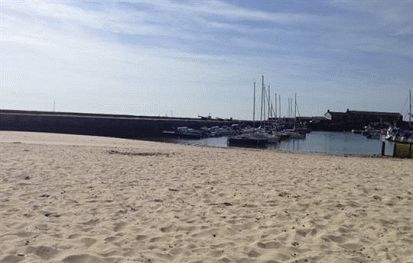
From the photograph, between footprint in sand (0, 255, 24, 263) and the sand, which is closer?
footprint in sand (0, 255, 24, 263)

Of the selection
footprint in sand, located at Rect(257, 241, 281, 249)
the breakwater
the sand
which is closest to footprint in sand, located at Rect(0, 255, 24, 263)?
the sand

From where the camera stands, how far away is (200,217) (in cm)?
769

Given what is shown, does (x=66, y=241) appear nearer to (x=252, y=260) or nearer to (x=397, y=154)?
(x=252, y=260)

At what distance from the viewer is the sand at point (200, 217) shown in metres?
5.97

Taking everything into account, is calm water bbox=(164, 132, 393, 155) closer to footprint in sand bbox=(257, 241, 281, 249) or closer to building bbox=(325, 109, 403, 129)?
footprint in sand bbox=(257, 241, 281, 249)

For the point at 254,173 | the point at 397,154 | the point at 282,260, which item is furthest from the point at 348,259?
the point at 397,154

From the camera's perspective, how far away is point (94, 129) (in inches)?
3076

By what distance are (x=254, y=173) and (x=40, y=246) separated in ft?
26.1

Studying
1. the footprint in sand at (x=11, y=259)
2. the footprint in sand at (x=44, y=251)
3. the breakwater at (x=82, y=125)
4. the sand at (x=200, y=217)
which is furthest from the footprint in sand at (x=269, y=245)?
the breakwater at (x=82, y=125)

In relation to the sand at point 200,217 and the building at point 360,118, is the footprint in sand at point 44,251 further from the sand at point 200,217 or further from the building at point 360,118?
the building at point 360,118

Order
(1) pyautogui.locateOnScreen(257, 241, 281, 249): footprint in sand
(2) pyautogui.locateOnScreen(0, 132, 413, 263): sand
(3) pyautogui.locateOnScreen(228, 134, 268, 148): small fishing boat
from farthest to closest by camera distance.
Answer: (3) pyautogui.locateOnScreen(228, 134, 268, 148): small fishing boat, (1) pyautogui.locateOnScreen(257, 241, 281, 249): footprint in sand, (2) pyautogui.locateOnScreen(0, 132, 413, 263): sand

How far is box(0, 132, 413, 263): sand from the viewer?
5.97 meters

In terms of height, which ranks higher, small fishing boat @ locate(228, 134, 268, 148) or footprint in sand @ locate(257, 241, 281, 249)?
footprint in sand @ locate(257, 241, 281, 249)

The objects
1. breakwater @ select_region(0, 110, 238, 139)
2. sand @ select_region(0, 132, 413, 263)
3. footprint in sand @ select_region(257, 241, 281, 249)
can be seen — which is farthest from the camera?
breakwater @ select_region(0, 110, 238, 139)
